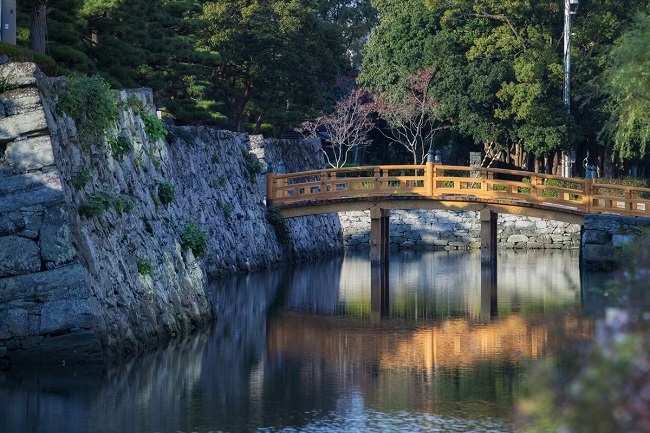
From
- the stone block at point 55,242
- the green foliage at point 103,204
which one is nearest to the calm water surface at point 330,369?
Answer: the stone block at point 55,242

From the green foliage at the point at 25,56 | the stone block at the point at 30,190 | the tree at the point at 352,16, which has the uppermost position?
the tree at the point at 352,16

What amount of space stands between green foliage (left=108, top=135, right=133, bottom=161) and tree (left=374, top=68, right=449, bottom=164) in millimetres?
33506

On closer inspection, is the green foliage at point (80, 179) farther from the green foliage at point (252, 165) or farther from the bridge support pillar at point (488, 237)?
the bridge support pillar at point (488, 237)

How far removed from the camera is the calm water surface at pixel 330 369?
14742 mm

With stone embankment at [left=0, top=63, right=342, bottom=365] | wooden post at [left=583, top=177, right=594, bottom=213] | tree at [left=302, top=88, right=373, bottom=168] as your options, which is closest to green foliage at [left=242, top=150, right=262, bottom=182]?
wooden post at [left=583, top=177, right=594, bottom=213]

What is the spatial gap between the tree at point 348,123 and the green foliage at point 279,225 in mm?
18096

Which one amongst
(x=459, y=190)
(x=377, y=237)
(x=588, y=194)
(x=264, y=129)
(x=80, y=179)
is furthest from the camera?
(x=264, y=129)

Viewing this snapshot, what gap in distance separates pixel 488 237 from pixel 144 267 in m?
18.8

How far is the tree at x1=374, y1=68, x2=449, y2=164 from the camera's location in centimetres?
5500

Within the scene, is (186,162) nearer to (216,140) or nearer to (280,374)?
(216,140)

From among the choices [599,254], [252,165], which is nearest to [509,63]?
[252,165]

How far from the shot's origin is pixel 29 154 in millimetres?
17906

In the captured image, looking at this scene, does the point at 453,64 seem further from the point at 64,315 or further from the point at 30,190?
the point at 64,315

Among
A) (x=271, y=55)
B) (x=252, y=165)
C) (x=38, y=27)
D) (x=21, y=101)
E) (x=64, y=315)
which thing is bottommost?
(x=64, y=315)
